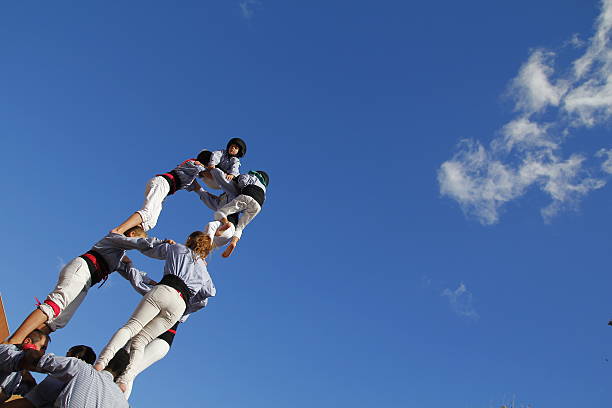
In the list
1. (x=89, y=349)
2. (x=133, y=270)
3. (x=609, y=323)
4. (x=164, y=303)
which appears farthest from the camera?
(x=609, y=323)

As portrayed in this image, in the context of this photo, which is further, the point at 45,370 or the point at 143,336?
the point at 143,336

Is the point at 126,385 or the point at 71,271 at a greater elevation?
the point at 71,271

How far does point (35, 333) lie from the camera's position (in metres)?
4.93

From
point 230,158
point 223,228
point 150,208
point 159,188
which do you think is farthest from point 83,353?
point 230,158

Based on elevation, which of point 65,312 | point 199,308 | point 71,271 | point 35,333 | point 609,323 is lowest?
point 35,333

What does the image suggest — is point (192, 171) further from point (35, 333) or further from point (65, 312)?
point (35, 333)

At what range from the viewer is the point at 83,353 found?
4.80 metres

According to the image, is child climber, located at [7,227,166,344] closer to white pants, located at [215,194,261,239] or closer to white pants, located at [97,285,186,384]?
white pants, located at [97,285,186,384]

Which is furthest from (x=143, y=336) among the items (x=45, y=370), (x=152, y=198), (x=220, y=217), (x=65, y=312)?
(x=220, y=217)

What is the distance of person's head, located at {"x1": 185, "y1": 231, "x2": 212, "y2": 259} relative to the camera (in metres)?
5.93

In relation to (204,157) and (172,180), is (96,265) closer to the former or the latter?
(172,180)

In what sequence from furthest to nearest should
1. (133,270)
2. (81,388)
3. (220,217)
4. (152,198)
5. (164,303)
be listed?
(220,217) < (152,198) < (133,270) < (164,303) < (81,388)

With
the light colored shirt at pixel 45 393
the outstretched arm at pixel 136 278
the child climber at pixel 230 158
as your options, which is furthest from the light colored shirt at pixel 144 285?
the child climber at pixel 230 158

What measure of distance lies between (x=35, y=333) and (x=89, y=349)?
59 cm
